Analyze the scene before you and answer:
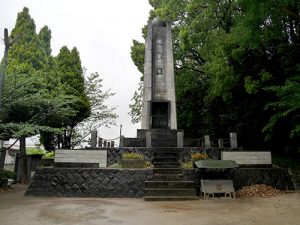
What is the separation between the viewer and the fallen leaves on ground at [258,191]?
11.1 metres

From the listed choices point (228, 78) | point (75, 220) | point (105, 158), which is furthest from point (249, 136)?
point (75, 220)

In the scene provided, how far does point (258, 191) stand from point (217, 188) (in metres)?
1.86

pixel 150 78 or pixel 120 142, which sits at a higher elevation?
pixel 150 78

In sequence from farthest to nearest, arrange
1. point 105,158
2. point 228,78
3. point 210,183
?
point 228,78
point 105,158
point 210,183

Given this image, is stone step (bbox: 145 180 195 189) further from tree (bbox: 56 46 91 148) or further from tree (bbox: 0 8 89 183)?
tree (bbox: 56 46 91 148)

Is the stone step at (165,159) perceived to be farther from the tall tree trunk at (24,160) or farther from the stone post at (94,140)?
the tall tree trunk at (24,160)

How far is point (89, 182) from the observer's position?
11.7 m

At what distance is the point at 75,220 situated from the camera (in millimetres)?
6992

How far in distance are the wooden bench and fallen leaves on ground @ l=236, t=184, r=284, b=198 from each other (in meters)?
0.52

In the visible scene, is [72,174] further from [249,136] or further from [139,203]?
[249,136]

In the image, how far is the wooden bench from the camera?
10.8 metres

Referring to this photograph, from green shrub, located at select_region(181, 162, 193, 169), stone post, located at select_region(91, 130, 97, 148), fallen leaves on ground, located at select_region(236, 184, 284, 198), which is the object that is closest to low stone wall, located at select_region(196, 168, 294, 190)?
fallen leaves on ground, located at select_region(236, 184, 284, 198)

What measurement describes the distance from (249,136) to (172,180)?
9344 millimetres

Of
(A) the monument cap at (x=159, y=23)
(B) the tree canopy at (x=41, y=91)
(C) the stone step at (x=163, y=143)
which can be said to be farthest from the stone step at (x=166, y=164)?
(A) the monument cap at (x=159, y=23)
